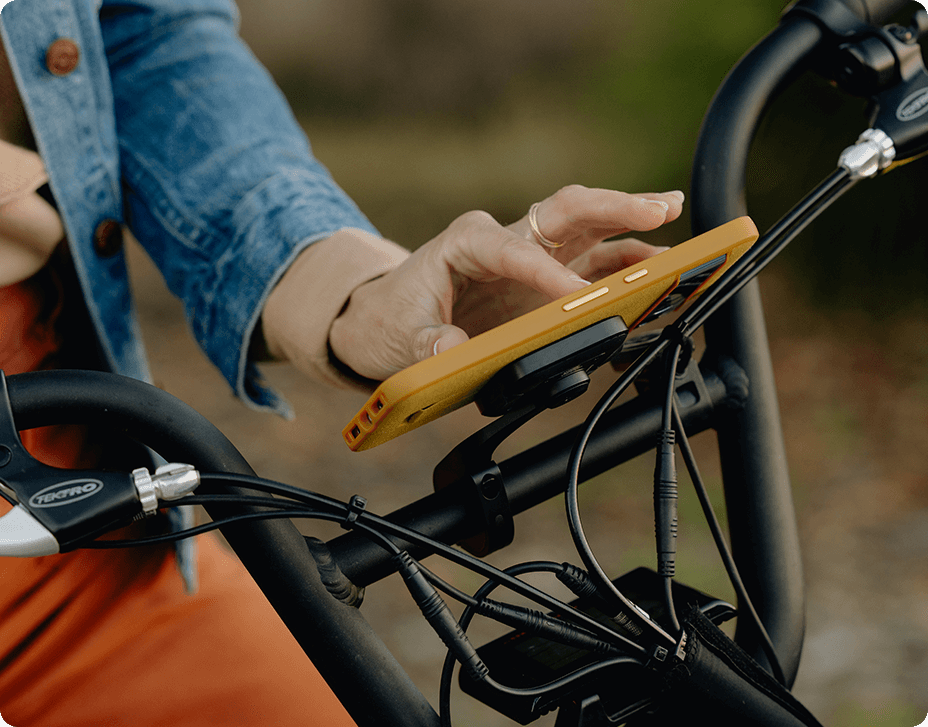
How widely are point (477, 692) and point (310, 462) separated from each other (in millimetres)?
1384

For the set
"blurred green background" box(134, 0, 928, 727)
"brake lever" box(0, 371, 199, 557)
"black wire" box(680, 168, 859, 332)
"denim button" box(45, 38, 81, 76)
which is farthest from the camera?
"blurred green background" box(134, 0, 928, 727)

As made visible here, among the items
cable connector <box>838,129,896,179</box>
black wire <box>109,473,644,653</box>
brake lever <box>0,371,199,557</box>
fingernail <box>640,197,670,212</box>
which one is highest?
cable connector <box>838,129,896,179</box>

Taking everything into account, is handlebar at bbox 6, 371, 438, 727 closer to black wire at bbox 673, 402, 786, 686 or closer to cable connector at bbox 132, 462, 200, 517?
cable connector at bbox 132, 462, 200, 517

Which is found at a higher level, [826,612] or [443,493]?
[443,493]

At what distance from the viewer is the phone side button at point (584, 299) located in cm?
23

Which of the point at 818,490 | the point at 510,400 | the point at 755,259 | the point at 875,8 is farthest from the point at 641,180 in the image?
the point at 818,490

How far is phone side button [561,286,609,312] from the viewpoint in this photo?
0.77 feet

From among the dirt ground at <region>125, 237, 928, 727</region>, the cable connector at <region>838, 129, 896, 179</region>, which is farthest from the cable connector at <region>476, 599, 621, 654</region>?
the dirt ground at <region>125, 237, 928, 727</region>

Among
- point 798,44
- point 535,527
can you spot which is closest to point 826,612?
point 535,527

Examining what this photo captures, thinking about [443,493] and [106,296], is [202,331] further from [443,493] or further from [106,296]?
[443,493]

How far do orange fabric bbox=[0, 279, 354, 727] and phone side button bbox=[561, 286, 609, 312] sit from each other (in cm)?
30

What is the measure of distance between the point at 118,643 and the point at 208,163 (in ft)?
1.06

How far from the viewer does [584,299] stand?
0.24m

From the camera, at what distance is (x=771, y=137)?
3.86 feet
